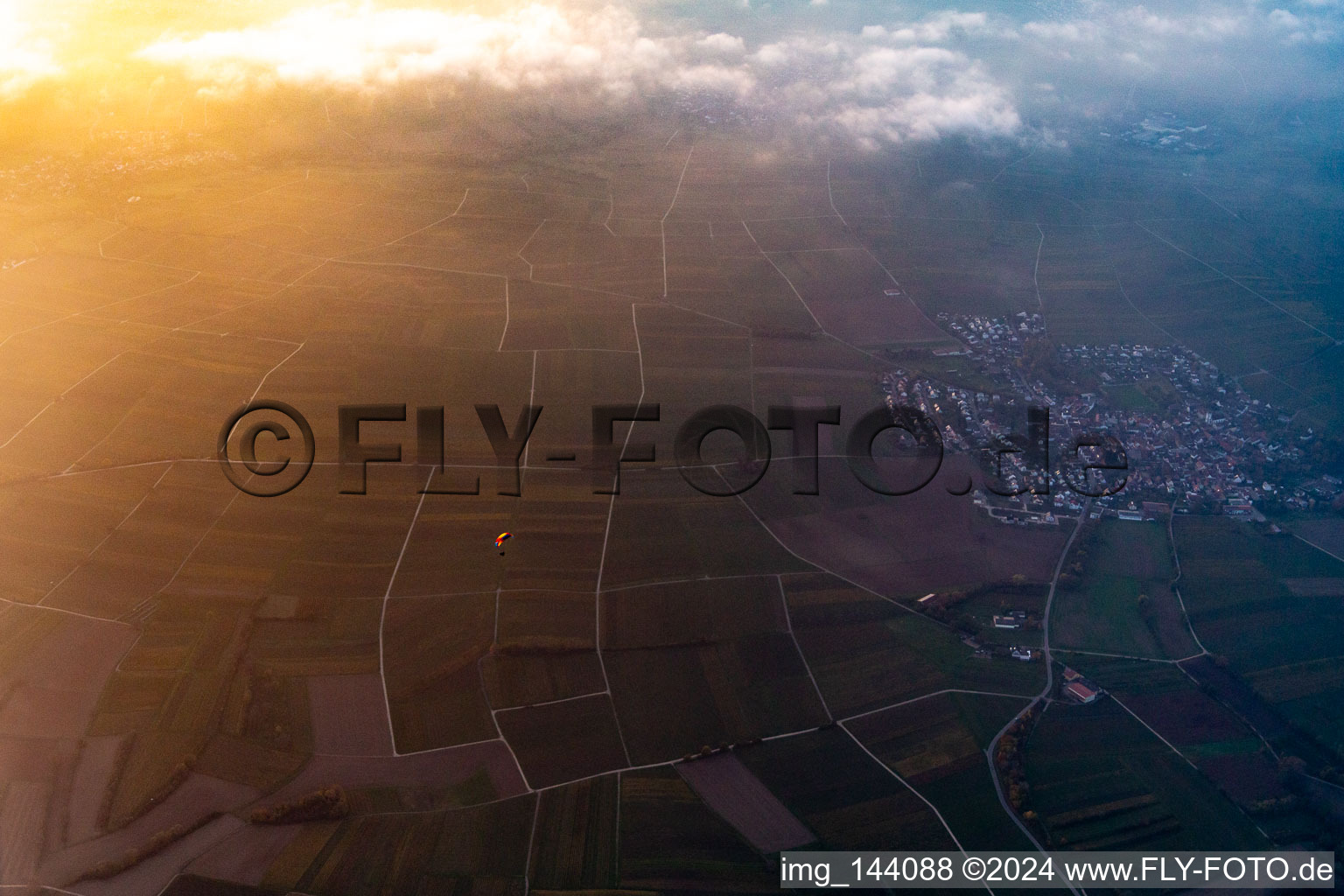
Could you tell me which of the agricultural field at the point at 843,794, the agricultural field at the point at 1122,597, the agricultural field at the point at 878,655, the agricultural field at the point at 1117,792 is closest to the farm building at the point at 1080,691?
the agricultural field at the point at 1117,792

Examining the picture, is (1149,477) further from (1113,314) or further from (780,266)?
(780,266)

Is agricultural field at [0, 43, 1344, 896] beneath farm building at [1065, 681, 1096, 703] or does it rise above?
above

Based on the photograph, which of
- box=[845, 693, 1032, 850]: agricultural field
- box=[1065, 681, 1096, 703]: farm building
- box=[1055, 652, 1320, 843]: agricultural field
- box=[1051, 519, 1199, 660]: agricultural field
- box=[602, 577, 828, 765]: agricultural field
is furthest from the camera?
box=[1051, 519, 1199, 660]: agricultural field

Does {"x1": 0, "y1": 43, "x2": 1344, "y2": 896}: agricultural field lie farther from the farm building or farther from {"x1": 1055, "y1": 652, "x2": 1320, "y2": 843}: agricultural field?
the farm building

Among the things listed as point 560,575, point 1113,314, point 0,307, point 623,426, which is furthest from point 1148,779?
point 0,307

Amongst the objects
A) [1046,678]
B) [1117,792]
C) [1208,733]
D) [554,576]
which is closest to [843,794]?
[1117,792]

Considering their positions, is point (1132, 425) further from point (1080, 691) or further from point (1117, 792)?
point (1117, 792)

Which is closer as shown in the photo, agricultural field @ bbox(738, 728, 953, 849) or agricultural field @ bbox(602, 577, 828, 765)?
agricultural field @ bbox(738, 728, 953, 849)

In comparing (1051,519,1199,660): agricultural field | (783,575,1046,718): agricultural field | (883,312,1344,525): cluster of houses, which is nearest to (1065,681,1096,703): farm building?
(783,575,1046,718): agricultural field

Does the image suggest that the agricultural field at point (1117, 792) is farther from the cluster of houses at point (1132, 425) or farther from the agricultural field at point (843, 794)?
the cluster of houses at point (1132, 425)

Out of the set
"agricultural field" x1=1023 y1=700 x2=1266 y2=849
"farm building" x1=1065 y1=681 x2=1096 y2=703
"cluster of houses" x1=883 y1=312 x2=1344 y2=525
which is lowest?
"agricultural field" x1=1023 y1=700 x2=1266 y2=849

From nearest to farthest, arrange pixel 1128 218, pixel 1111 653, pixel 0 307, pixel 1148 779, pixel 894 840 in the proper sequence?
pixel 894 840 → pixel 1148 779 → pixel 1111 653 → pixel 0 307 → pixel 1128 218
